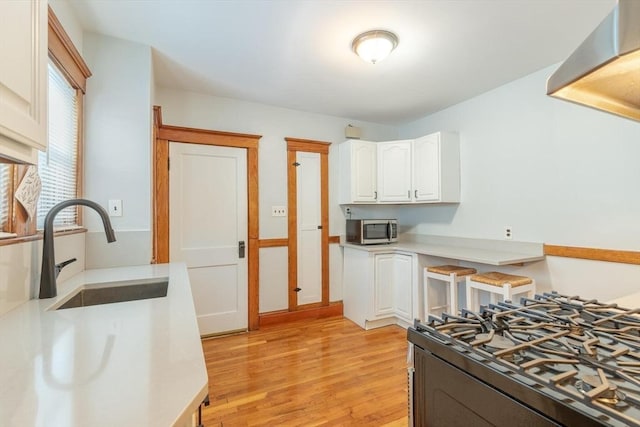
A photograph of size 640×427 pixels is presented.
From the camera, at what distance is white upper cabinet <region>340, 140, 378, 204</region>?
3.52 m

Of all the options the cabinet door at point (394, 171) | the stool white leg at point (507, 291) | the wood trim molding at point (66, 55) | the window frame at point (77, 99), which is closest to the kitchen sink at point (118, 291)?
the window frame at point (77, 99)

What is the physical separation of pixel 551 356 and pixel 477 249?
2503 mm

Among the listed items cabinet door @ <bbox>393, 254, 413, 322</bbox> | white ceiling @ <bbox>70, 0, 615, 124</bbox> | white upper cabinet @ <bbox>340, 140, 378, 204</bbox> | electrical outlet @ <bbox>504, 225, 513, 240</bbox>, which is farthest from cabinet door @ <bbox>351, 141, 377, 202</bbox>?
electrical outlet @ <bbox>504, 225, 513, 240</bbox>

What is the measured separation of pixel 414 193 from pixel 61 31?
318cm

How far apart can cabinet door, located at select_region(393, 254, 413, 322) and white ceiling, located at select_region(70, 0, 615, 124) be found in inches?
70.1

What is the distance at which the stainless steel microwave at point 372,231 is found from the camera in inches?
136

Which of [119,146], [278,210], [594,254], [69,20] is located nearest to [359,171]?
[278,210]

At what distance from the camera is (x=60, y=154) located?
168 cm

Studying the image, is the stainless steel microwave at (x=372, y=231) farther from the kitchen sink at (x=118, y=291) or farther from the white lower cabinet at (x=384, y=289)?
the kitchen sink at (x=118, y=291)

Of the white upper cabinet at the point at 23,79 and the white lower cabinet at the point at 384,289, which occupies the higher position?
the white upper cabinet at the point at 23,79

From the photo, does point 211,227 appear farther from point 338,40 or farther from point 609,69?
point 609,69

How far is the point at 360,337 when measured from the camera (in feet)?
9.83

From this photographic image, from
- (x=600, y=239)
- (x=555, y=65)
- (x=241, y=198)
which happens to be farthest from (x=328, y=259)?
(x=555, y=65)

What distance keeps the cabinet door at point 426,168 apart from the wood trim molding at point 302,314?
5.43ft
